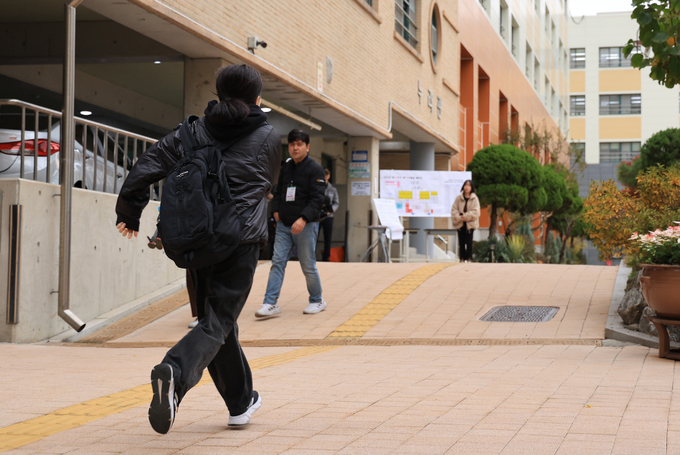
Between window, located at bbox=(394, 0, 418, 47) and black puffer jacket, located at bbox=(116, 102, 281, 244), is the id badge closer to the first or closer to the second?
black puffer jacket, located at bbox=(116, 102, 281, 244)

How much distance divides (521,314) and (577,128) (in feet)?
183

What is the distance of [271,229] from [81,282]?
342 inches

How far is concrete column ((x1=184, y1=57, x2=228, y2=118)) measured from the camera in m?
12.1

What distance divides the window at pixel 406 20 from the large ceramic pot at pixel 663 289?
562 inches

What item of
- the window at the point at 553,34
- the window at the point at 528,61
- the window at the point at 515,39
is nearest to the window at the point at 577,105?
the window at the point at 553,34

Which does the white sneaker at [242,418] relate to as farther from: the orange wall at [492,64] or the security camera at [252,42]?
the orange wall at [492,64]

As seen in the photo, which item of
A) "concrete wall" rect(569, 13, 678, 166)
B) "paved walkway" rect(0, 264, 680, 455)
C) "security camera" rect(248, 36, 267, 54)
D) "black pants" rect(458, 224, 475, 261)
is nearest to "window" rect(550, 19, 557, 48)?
"concrete wall" rect(569, 13, 678, 166)

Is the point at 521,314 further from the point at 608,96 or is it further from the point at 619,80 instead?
the point at 619,80

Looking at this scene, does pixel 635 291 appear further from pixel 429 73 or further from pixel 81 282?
pixel 429 73

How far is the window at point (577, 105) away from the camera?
204ft

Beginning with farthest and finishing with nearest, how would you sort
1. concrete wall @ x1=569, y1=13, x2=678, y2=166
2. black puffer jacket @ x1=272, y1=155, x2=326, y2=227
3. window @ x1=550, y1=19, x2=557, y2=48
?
1. concrete wall @ x1=569, y1=13, x2=678, y2=166
2. window @ x1=550, y1=19, x2=557, y2=48
3. black puffer jacket @ x1=272, y1=155, x2=326, y2=227

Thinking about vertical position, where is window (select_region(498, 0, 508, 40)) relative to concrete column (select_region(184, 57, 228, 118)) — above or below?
above

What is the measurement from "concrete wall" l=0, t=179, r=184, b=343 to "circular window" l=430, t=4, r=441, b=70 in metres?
13.8

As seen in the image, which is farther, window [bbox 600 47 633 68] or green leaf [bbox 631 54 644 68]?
window [bbox 600 47 633 68]
